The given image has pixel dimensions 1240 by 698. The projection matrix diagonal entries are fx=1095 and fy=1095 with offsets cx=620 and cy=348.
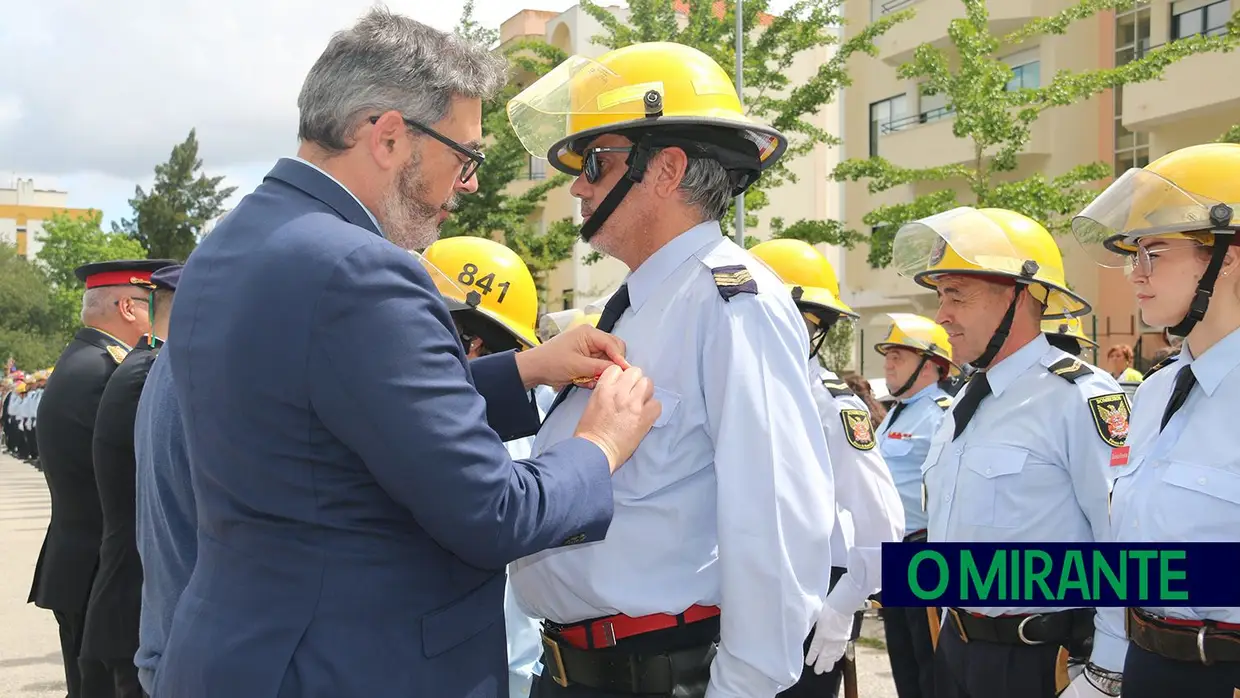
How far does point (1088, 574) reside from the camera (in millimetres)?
3582

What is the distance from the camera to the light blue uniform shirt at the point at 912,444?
7466mm

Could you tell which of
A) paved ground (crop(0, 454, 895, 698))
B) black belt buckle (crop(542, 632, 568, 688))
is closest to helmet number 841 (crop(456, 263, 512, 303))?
black belt buckle (crop(542, 632, 568, 688))

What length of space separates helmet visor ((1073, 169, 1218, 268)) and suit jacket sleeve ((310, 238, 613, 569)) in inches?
92.2

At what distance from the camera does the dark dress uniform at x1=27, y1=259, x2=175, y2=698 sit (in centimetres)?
529

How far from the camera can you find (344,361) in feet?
6.42

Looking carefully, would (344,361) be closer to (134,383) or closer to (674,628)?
(674,628)

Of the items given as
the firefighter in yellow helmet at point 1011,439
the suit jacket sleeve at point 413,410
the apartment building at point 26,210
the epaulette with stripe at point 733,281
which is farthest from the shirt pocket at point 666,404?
the apartment building at point 26,210

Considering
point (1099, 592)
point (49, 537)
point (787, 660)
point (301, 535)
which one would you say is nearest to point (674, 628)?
point (787, 660)

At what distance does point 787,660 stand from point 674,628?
0.35m

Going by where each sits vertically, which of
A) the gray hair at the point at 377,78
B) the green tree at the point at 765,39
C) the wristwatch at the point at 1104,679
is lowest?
the wristwatch at the point at 1104,679

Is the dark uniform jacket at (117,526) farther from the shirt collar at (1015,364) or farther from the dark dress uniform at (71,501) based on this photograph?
the shirt collar at (1015,364)

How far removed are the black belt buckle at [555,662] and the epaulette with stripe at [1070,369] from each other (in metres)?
2.58

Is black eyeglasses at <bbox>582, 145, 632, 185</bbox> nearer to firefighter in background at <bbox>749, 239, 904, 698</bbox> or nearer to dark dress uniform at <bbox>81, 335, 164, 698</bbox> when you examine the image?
firefighter in background at <bbox>749, 239, 904, 698</bbox>

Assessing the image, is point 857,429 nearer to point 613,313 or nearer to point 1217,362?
point 1217,362
